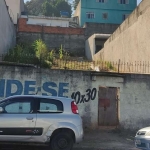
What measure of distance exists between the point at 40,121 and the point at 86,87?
13.9ft

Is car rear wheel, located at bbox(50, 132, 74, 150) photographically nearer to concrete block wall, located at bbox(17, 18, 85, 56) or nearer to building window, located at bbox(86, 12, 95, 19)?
concrete block wall, located at bbox(17, 18, 85, 56)

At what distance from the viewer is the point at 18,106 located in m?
7.77

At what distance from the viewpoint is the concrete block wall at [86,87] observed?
36.4 feet

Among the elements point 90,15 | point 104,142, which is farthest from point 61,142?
point 90,15

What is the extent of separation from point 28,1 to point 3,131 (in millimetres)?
57378

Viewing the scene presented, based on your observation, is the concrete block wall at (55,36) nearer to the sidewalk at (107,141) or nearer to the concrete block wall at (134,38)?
the concrete block wall at (134,38)

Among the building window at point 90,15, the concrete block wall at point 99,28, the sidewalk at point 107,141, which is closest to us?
the sidewalk at point 107,141

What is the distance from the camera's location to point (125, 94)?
39.0 feet

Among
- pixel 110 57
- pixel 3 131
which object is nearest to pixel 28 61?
pixel 3 131

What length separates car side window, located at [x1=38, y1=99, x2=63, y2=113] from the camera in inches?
311

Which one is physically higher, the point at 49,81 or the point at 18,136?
the point at 49,81

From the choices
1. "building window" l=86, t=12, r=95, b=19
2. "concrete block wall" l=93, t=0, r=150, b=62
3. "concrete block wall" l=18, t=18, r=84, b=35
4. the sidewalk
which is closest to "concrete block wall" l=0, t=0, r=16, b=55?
"concrete block wall" l=93, t=0, r=150, b=62

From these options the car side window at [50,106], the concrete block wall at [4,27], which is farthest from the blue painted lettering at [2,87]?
the concrete block wall at [4,27]

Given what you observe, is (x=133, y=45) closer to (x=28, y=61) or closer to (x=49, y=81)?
(x=28, y=61)
